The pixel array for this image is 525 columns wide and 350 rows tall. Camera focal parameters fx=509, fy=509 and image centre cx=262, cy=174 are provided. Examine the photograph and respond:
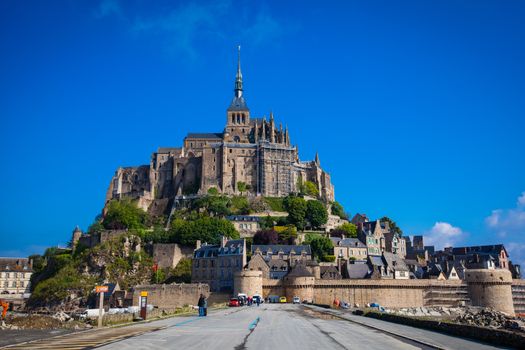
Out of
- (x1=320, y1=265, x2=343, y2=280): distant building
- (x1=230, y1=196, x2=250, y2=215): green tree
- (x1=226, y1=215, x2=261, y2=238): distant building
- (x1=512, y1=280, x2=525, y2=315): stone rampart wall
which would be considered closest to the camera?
(x1=320, y1=265, x2=343, y2=280): distant building

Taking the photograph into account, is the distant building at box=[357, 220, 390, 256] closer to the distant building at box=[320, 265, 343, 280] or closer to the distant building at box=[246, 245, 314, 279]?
the distant building at box=[246, 245, 314, 279]

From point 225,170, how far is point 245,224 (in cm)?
2208

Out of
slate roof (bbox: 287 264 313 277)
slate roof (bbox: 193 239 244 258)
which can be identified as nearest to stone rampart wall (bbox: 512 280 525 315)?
slate roof (bbox: 287 264 313 277)

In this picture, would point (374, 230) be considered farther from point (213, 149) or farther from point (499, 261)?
point (213, 149)

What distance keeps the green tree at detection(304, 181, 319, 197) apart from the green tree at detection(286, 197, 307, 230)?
14423mm

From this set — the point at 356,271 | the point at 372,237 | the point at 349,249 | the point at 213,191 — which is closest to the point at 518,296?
the point at 356,271

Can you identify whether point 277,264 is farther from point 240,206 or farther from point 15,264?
point 15,264

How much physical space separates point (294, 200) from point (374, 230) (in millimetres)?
15634

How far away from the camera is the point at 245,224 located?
90.4m

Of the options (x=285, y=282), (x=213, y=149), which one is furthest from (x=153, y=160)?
(x=285, y=282)

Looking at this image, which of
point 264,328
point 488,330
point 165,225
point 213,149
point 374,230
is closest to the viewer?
point 488,330

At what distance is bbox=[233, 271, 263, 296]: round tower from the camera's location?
65.2 m

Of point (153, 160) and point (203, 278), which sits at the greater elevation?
point (153, 160)

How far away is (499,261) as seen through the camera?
Answer: 85.2 metres
